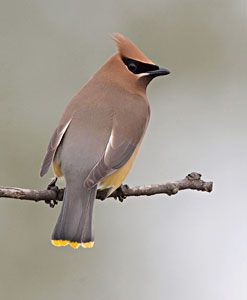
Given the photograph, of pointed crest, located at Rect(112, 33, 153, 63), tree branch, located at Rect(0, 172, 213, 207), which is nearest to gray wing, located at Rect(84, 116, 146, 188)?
tree branch, located at Rect(0, 172, 213, 207)

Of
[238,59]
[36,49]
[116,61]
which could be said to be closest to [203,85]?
[238,59]

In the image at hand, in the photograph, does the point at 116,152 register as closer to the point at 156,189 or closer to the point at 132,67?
the point at 156,189

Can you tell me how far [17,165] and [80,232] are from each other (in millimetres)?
2220

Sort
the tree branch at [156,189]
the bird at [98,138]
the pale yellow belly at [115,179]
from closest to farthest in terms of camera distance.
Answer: the tree branch at [156,189] → the bird at [98,138] → the pale yellow belly at [115,179]

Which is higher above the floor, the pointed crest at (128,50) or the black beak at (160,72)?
the pointed crest at (128,50)

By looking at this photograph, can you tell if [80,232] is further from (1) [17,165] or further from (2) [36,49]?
(2) [36,49]

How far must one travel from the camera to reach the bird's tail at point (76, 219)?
5188 millimetres

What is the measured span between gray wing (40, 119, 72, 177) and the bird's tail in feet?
0.46

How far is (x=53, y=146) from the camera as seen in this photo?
17.7 ft

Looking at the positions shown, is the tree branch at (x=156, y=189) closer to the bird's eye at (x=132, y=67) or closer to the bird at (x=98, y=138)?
the bird at (x=98, y=138)

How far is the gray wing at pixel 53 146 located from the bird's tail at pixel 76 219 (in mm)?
139

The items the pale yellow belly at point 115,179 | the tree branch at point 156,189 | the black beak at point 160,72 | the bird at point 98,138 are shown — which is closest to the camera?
the tree branch at point 156,189

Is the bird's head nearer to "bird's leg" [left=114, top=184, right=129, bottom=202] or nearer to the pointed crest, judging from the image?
the pointed crest

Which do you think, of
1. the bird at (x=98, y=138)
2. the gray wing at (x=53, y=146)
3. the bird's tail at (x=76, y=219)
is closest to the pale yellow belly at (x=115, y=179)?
the bird at (x=98, y=138)
